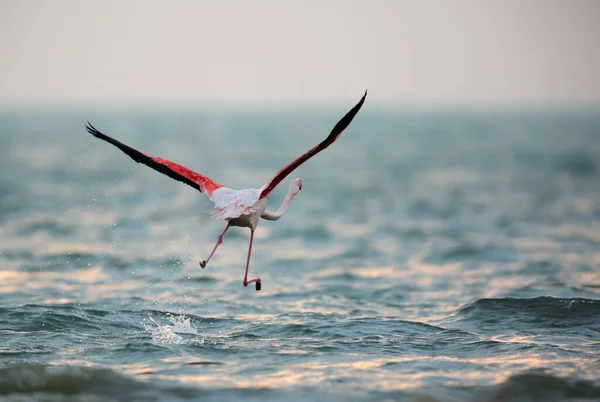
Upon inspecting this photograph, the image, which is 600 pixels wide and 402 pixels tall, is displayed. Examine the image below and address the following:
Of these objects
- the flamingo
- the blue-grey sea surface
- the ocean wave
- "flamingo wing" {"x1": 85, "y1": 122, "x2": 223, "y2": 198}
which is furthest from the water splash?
the ocean wave

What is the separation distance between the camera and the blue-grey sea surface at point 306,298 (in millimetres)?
11297

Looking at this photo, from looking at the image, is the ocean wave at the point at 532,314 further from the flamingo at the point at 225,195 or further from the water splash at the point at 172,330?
the water splash at the point at 172,330

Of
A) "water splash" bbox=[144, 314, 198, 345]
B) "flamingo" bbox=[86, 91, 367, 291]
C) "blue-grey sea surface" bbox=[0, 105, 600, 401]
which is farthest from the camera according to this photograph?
"water splash" bbox=[144, 314, 198, 345]

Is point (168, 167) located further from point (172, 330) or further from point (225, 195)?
point (172, 330)

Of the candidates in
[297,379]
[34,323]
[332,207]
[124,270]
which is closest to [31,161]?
[332,207]

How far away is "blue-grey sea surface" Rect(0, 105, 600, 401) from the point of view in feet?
37.1

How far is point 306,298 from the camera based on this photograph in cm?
1667

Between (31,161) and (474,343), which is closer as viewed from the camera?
(474,343)

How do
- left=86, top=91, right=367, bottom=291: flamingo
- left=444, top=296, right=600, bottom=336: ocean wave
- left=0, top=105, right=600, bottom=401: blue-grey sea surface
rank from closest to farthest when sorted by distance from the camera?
left=0, top=105, right=600, bottom=401: blue-grey sea surface → left=86, top=91, right=367, bottom=291: flamingo → left=444, top=296, right=600, bottom=336: ocean wave

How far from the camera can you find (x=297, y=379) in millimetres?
11359

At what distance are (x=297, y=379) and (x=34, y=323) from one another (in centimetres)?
464

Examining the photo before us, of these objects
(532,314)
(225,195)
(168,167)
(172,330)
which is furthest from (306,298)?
(168,167)

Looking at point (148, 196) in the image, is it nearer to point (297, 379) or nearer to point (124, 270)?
point (124, 270)

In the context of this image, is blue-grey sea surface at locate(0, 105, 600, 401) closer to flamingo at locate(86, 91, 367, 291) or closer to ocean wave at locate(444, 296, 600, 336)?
ocean wave at locate(444, 296, 600, 336)
